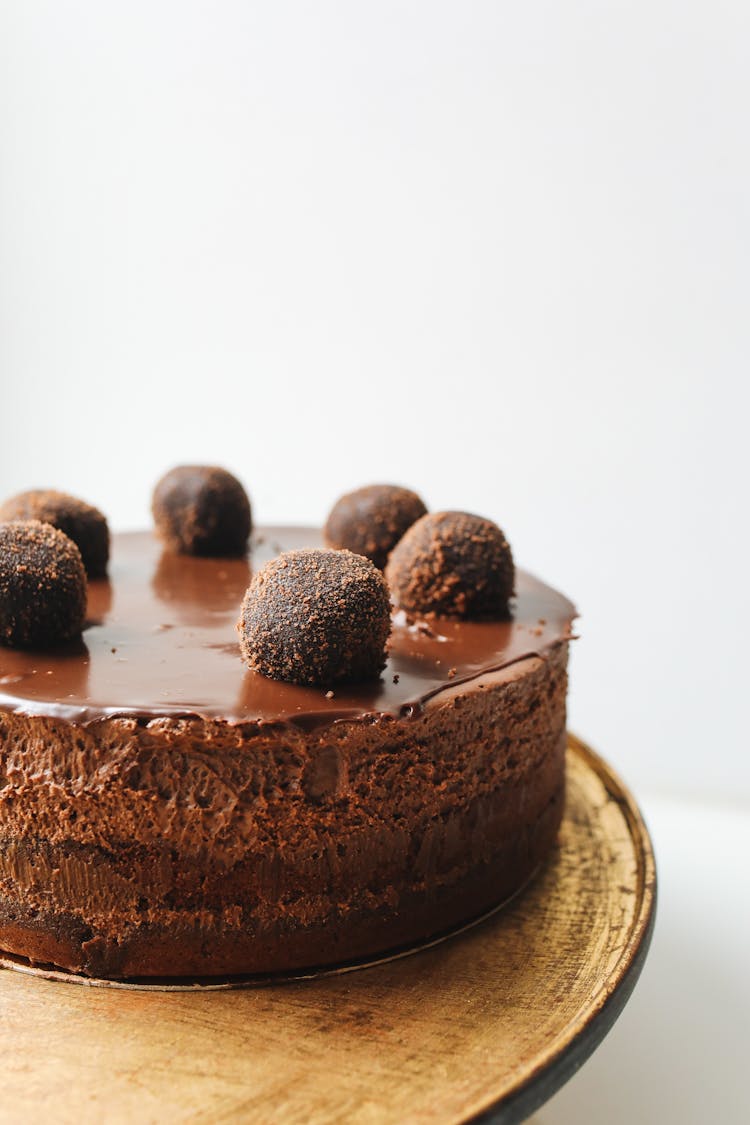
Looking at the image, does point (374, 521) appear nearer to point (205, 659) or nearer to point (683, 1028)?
point (205, 659)

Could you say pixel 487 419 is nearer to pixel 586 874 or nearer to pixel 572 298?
pixel 572 298

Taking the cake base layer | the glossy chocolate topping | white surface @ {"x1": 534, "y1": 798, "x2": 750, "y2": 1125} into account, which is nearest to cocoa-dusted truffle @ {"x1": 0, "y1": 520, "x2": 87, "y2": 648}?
the glossy chocolate topping

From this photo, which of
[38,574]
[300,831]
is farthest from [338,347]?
[300,831]

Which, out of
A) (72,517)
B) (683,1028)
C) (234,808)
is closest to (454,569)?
(234,808)

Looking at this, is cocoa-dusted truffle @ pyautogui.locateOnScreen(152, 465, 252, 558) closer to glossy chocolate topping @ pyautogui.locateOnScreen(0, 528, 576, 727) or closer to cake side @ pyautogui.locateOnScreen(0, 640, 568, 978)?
glossy chocolate topping @ pyautogui.locateOnScreen(0, 528, 576, 727)

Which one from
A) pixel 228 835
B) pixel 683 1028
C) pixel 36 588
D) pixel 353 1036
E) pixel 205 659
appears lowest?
pixel 683 1028
